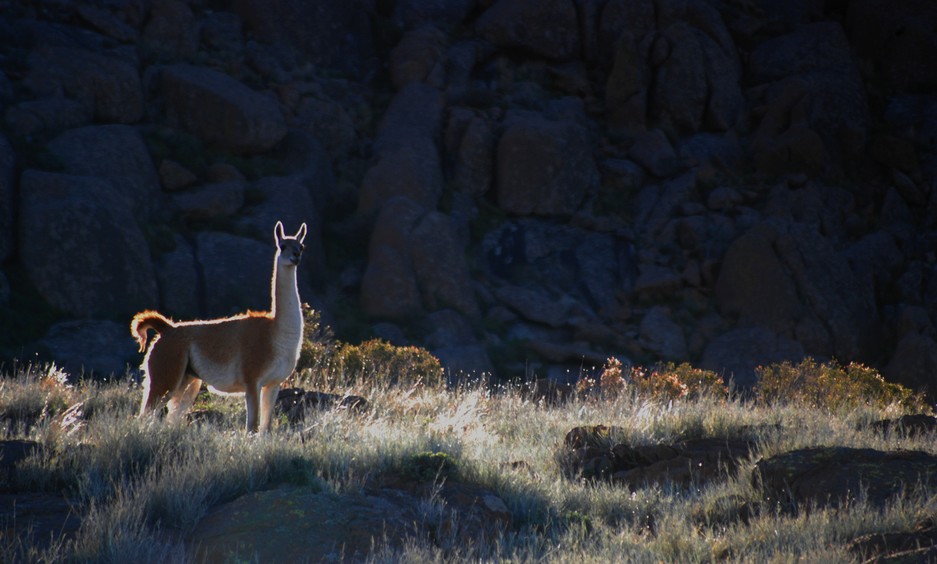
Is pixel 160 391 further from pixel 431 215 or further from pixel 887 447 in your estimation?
pixel 431 215

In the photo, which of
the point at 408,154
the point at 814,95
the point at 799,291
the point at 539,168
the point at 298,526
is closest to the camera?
the point at 298,526

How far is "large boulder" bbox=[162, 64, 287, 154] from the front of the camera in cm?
3506

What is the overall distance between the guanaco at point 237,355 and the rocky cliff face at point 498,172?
16041 millimetres

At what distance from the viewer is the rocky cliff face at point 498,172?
3062 centimetres

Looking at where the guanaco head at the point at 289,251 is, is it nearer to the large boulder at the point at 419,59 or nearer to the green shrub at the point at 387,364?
the green shrub at the point at 387,364

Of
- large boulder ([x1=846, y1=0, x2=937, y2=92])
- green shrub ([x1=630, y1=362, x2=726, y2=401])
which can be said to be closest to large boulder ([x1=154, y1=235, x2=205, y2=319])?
green shrub ([x1=630, y1=362, x2=726, y2=401])

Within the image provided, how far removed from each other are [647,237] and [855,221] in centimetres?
841

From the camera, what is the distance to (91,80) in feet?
108

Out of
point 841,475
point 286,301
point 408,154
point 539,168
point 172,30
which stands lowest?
point 841,475

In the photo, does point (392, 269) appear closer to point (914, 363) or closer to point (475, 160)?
point (475, 160)

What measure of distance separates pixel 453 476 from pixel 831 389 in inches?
410

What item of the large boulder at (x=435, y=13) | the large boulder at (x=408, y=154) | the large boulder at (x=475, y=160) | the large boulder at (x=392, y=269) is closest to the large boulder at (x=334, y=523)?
A: the large boulder at (x=392, y=269)

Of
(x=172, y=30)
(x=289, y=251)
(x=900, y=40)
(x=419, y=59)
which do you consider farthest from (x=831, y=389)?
(x=900, y=40)

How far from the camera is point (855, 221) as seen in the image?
39.7 m
